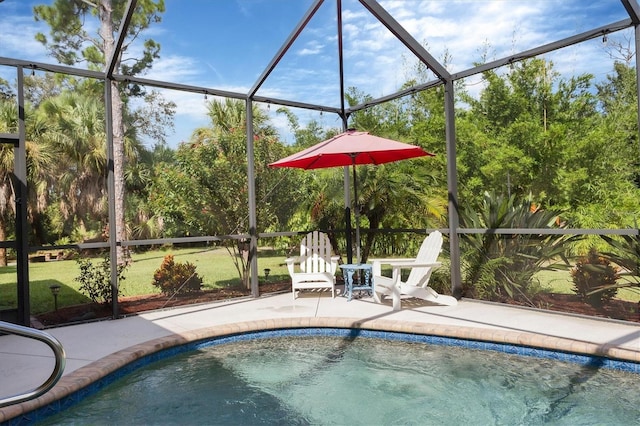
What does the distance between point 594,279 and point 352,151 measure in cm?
286

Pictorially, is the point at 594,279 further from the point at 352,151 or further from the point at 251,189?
the point at 251,189

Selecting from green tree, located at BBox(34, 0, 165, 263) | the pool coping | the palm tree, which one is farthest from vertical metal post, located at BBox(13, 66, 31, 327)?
green tree, located at BBox(34, 0, 165, 263)

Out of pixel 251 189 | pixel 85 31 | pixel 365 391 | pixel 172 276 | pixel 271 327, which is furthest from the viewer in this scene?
pixel 85 31

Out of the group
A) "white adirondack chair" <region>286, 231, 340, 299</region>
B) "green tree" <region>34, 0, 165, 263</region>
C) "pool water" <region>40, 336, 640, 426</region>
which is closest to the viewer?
"pool water" <region>40, 336, 640, 426</region>

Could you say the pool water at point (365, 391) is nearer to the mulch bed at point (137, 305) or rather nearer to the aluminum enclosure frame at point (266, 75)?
the aluminum enclosure frame at point (266, 75)

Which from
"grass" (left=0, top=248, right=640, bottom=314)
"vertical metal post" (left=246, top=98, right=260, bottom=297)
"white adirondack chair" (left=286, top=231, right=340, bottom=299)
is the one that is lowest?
"grass" (left=0, top=248, right=640, bottom=314)

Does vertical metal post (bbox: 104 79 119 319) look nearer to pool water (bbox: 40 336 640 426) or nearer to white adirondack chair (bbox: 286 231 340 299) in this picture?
pool water (bbox: 40 336 640 426)

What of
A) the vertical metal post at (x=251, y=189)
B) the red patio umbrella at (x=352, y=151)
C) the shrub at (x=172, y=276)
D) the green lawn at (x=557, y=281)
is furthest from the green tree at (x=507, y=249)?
the shrub at (x=172, y=276)

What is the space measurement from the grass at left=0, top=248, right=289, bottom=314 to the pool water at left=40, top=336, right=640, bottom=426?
6.12 metres

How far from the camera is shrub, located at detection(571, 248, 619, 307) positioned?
4934mm

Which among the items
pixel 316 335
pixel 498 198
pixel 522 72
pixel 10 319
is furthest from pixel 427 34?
pixel 10 319

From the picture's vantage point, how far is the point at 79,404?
339 centimetres

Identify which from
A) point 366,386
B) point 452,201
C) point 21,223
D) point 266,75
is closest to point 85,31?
point 266,75

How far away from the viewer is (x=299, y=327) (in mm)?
5184
